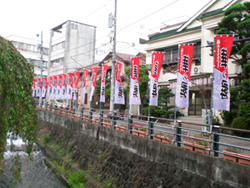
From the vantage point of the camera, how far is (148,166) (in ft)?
29.1

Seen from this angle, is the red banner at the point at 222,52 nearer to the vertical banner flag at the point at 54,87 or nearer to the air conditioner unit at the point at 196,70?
the air conditioner unit at the point at 196,70

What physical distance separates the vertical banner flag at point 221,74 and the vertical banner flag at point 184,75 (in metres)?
1.48

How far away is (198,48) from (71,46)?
102 ft

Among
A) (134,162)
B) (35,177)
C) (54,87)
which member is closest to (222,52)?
(134,162)

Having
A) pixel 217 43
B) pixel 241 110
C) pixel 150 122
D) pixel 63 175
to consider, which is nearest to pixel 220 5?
pixel 241 110

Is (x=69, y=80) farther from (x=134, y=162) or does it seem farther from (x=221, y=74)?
(x=221, y=74)

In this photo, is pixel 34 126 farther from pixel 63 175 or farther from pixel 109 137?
pixel 63 175

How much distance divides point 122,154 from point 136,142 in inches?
45.0

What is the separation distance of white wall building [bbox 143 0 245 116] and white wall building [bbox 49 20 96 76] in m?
23.3

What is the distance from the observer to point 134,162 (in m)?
9.70

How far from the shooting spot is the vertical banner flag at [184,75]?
926cm

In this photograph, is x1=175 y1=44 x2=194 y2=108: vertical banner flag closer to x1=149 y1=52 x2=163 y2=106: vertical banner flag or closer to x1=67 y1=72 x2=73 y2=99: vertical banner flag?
x1=149 y1=52 x2=163 y2=106: vertical banner flag

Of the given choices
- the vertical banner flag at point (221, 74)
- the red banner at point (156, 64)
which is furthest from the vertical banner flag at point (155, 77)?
the vertical banner flag at point (221, 74)

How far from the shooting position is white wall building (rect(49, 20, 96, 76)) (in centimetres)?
4469
